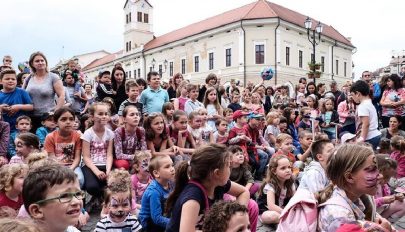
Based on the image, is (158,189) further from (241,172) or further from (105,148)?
(241,172)

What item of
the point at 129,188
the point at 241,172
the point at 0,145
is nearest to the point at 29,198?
the point at 129,188

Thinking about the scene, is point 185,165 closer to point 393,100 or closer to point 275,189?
point 275,189

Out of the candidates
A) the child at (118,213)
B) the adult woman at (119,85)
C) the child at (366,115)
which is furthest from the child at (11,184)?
the child at (366,115)

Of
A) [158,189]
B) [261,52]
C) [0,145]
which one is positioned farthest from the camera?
[261,52]

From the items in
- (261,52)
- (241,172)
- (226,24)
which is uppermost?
(226,24)

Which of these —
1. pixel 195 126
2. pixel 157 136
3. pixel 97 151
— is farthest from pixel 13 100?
pixel 195 126

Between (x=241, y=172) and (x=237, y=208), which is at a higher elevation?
(x=237, y=208)

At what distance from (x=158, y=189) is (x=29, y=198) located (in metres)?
1.95

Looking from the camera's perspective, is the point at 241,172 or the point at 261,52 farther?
the point at 261,52

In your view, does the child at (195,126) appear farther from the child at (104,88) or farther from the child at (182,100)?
the child at (104,88)

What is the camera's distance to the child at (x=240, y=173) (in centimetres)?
603

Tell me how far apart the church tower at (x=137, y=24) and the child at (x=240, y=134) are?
59052 millimetres

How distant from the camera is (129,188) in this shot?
13.1 ft

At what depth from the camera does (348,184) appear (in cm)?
265
